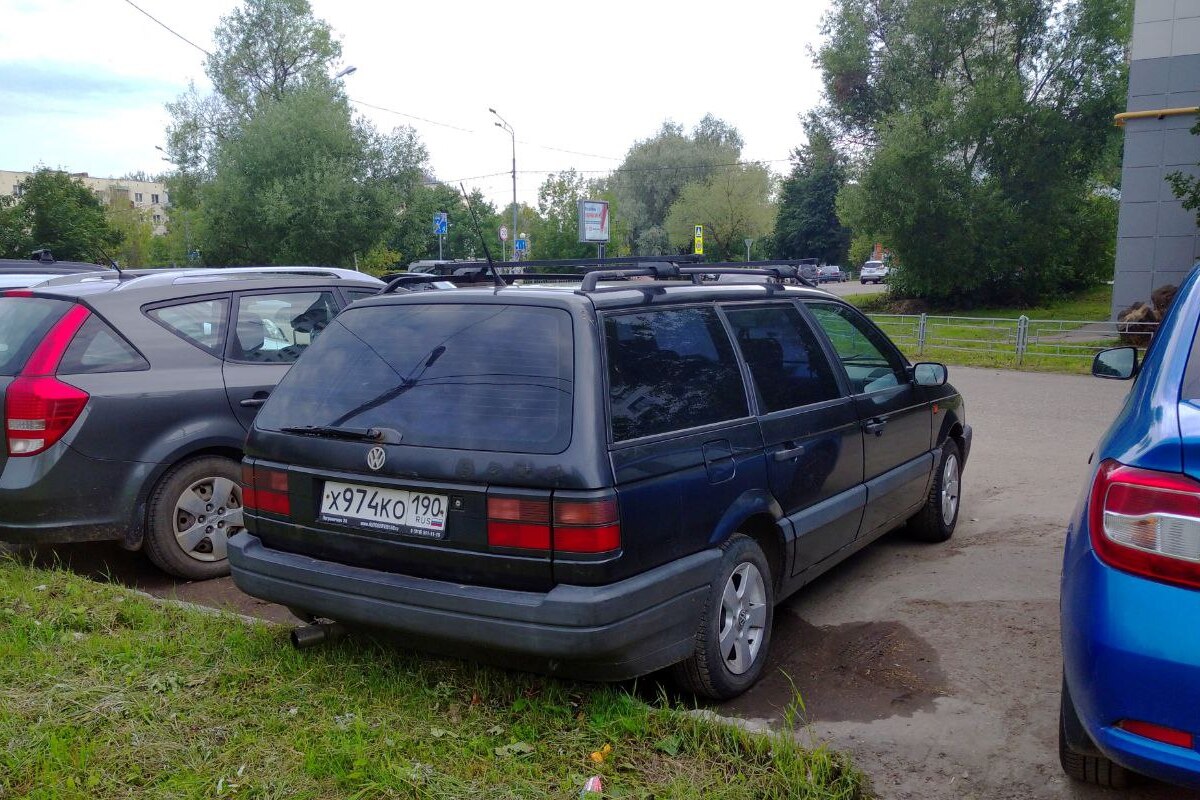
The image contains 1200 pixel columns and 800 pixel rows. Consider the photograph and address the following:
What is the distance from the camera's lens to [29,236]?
4200 cm

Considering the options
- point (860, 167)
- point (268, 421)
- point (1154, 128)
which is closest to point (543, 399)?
point (268, 421)

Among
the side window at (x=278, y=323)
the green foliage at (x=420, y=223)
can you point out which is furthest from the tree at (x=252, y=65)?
the side window at (x=278, y=323)

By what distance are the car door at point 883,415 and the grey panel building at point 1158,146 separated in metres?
18.8

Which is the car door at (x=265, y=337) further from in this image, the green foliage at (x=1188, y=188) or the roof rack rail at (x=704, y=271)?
the green foliage at (x=1188, y=188)

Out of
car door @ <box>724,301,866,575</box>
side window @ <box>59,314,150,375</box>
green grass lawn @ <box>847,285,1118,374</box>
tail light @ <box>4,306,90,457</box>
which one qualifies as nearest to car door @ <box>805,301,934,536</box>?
car door @ <box>724,301,866,575</box>

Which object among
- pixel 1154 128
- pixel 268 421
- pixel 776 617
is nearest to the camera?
pixel 268 421

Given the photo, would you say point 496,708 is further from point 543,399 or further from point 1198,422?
point 1198,422

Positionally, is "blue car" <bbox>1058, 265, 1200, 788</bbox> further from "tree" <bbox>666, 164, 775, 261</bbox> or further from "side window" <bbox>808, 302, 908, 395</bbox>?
"tree" <bbox>666, 164, 775, 261</bbox>

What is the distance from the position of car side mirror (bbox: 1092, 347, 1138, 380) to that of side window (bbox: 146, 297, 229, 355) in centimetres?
474

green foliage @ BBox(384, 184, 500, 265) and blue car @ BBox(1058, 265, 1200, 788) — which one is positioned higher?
green foliage @ BBox(384, 184, 500, 265)

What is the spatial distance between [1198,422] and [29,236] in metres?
47.8

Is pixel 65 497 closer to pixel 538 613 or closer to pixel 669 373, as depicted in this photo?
pixel 538 613

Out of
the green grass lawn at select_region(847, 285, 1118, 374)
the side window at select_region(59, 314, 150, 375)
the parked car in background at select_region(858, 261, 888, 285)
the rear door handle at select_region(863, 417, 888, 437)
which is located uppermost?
the parked car in background at select_region(858, 261, 888, 285)

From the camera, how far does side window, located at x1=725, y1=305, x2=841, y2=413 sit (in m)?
4.23
